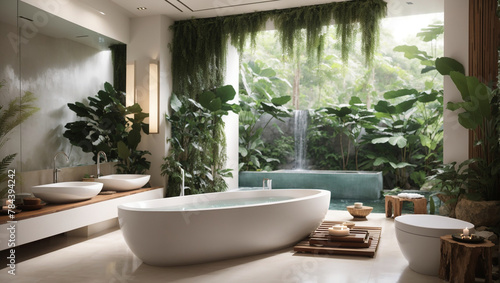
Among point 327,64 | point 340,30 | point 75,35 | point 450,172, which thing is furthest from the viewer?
point 327,64

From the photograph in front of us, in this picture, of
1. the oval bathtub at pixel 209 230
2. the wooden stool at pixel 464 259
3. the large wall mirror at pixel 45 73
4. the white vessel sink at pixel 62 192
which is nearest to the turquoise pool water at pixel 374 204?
the oval bathtub at pixel 209 230

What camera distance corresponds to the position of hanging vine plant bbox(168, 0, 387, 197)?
17.9 ft

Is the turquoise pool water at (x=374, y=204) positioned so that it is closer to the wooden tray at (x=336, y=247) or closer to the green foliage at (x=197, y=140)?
the green foliage at (x=197, y=140)

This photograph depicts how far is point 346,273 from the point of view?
10.4 ft

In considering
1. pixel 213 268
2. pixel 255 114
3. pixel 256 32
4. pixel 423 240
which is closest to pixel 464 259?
pixel 423 240

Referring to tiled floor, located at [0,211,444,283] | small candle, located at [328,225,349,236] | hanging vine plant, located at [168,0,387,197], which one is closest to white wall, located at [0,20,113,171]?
tiled floor, located at [0,211,444,283]

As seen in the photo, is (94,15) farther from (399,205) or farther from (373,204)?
(373,204)

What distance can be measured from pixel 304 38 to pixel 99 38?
2666mm

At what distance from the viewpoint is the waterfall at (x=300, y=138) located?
9180mm

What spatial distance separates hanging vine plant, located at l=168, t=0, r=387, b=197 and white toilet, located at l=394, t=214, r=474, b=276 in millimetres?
2810

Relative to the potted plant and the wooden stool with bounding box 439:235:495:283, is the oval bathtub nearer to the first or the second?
the wooden stool with bounding box 439:235:495:283

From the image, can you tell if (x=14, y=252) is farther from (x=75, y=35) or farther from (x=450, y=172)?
(x=450, y=172)

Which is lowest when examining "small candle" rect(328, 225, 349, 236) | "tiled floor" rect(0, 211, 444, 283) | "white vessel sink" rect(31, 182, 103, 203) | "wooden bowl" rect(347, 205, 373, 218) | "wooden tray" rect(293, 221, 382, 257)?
"tiled floor" rect(0, 211, 444, 283)

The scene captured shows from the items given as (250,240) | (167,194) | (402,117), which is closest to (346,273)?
(250,240)
